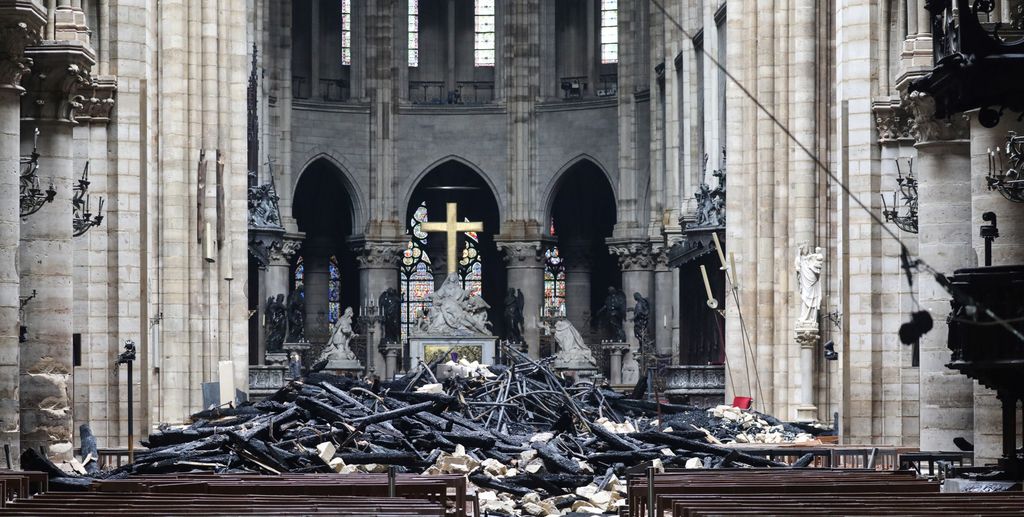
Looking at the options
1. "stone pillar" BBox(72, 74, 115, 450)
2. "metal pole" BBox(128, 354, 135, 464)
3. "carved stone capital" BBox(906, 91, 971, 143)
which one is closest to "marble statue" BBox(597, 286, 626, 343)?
"stone pillar" BBox(72, 74, 115, 450)

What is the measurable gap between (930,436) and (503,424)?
27.5 feet

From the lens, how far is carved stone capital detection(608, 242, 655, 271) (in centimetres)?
5753

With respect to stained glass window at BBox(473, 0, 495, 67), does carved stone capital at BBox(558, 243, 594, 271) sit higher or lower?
lower

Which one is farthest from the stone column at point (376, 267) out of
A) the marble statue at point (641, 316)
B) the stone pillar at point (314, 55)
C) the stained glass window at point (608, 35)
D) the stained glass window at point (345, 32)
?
the stained glass window at point (608, 35)

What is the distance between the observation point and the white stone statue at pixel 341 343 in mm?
55969

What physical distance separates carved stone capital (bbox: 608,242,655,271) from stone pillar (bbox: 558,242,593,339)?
12.5 ft

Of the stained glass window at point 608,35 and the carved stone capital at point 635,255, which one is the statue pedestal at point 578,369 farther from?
the stained glass window at point 608,35

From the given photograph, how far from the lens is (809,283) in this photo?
1249 inches

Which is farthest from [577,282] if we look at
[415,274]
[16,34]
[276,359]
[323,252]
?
[16,34]

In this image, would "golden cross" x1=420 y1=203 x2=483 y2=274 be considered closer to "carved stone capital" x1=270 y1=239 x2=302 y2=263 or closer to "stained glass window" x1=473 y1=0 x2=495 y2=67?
"carved stone capital" x1=270 y1=239 x2=302 y2=263

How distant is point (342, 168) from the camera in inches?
2352

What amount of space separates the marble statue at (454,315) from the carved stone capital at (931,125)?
103 ft

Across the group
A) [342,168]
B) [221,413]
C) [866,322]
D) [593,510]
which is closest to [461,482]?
[593,510]

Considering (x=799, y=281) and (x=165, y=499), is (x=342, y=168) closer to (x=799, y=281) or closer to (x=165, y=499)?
(x=799, y=281)
